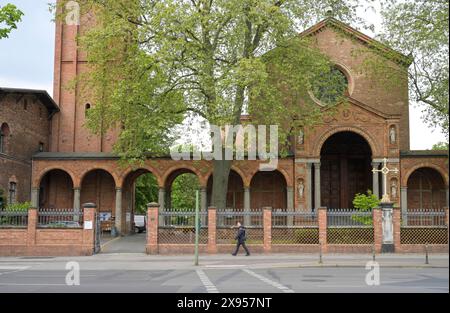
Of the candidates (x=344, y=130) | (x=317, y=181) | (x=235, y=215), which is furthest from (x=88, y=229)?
(x=344, y=130)

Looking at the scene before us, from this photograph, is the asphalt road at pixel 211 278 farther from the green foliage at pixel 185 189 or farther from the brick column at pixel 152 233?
the green foliage at pixel 185 189

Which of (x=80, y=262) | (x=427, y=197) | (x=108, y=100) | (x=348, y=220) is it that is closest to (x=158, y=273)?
(x=80, y=262)

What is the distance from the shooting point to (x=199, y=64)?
27438 mm

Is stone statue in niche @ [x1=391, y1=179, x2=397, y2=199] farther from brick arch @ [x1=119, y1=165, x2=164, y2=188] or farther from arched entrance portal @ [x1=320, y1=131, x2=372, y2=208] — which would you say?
brick arch @ [x1=119, y1=165, x2=164, y2=188]

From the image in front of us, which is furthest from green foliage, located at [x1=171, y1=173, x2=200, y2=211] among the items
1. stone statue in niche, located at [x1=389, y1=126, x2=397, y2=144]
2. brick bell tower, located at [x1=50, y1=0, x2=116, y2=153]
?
stone statue in niche, located at [x1=389, y1=126, x2=397, y2=144]

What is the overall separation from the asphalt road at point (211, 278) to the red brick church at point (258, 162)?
1334 centimetres

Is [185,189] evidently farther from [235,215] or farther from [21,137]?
[235,215]

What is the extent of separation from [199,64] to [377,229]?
11.5 m

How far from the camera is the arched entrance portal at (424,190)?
37.6m

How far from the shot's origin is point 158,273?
→ 18344 millimetres

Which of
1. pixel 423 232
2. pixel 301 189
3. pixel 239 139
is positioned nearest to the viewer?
pixel 423 232

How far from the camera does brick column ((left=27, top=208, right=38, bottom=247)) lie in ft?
86.5
